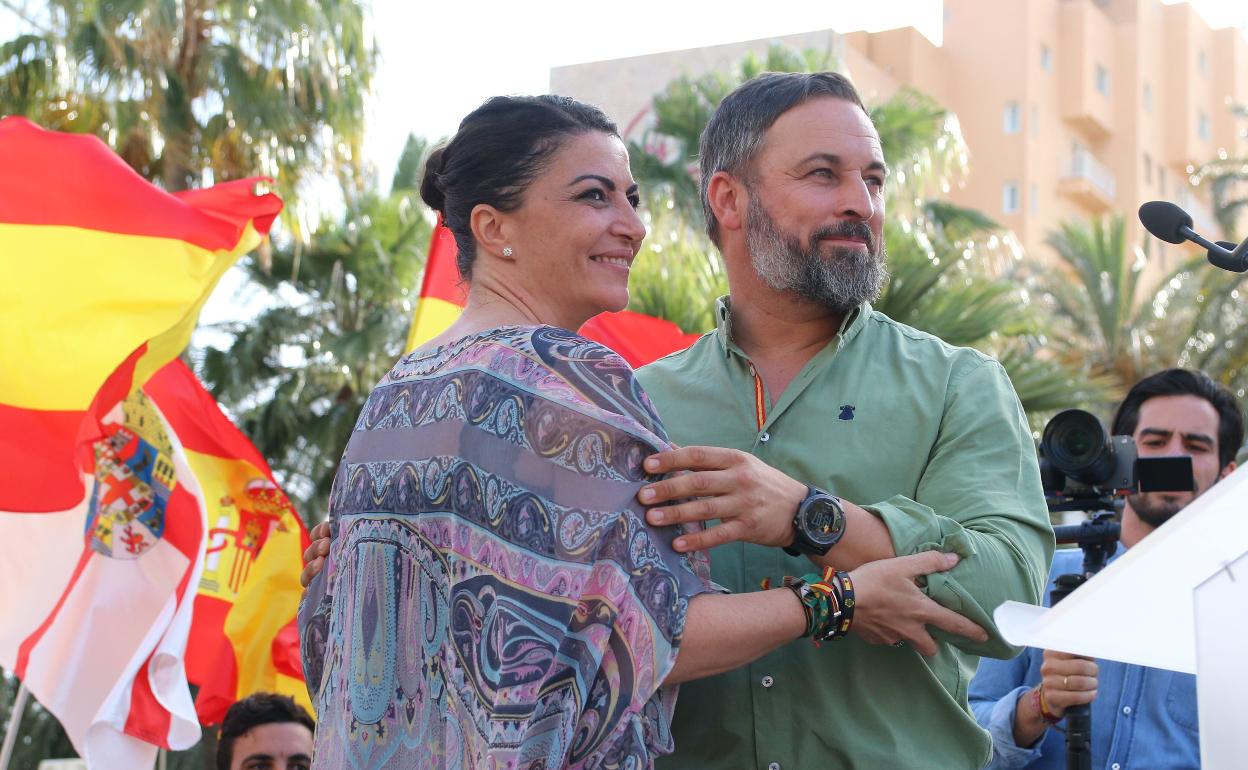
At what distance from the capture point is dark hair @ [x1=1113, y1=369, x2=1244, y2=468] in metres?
5.41

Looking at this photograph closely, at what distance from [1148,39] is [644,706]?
43788mm

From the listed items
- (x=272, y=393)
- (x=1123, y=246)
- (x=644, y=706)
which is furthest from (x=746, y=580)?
(x=1123, y=246)

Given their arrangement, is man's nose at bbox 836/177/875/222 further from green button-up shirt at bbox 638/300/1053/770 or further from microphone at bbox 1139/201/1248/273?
microphone at bbox 1139/201/1248/273

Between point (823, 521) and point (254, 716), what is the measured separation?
161 inches

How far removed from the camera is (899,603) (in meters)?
2.52

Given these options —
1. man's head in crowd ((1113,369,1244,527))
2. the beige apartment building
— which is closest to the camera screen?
man's head in crowd ((1113,369,1244,527))

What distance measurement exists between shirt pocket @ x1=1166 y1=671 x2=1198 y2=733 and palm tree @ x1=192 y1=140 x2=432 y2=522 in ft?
36.3

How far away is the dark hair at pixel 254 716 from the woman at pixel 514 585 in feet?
11.9

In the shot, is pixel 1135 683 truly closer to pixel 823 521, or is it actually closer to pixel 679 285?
pixel 823 521

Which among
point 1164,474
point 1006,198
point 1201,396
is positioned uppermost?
point 1006,198

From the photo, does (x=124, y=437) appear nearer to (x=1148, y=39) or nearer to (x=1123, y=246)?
(x=1123, y=246)

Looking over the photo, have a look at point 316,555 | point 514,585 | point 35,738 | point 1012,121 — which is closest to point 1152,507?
point 316,555

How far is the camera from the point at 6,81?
13.1 meters

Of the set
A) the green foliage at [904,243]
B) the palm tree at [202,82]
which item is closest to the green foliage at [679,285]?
the green foliage at [904,243]
